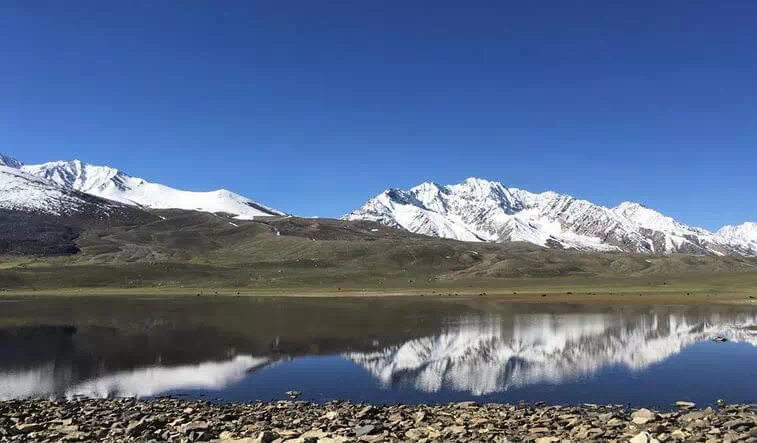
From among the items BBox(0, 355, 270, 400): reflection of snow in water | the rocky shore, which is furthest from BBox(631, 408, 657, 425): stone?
BBox(0, 355, 270, 400): reflection of snow in water

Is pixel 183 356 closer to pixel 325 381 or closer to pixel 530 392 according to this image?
pixel 325 381

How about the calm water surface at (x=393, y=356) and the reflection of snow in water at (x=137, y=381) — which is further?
the reflection of snow in water at (x=137, y=381)

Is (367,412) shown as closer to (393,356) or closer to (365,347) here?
(393,356)

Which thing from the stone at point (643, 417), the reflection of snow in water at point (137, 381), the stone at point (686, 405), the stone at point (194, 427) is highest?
the stone at point (643, 417)

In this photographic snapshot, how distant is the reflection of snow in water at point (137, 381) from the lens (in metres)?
34.4

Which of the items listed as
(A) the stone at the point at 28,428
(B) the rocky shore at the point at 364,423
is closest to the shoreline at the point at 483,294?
(B) the rocky shore at the point at 364,423

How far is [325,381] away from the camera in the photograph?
3712 cm

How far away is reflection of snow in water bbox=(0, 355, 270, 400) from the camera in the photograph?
34.4m

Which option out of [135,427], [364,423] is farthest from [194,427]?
[364,423]

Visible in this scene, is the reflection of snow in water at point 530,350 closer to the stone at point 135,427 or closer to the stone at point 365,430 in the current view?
the stone at point 365,430

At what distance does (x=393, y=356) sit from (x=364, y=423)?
21.9 meters

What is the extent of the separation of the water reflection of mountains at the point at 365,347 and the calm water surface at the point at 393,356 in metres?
0.16

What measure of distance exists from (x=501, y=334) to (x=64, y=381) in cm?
3887

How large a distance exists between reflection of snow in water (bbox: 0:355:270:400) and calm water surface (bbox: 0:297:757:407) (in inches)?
5.0
